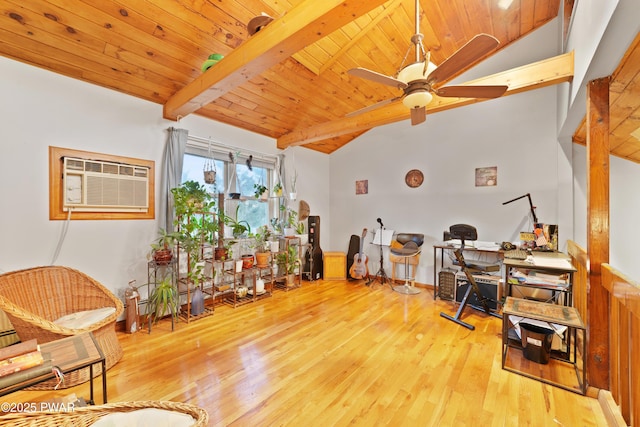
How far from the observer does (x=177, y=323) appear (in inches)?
119

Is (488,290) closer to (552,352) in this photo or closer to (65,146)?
(552,352)

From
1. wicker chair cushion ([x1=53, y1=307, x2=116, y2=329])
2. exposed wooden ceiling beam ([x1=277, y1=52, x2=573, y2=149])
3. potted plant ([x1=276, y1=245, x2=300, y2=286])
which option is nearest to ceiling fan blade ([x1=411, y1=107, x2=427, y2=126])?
exposed wooden ceiling beam ([x1=277, y1=52, x2=573, y2=149])

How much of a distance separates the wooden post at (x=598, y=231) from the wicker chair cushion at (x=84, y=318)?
12.1 ft

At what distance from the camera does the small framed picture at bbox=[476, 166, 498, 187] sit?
3842 millimetres

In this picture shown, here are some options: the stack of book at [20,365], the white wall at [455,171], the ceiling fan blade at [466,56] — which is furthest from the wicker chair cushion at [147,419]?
the white wall at [455,171]

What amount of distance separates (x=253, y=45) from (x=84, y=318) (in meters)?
2.60

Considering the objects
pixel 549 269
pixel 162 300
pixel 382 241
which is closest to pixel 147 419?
pixel 162 300

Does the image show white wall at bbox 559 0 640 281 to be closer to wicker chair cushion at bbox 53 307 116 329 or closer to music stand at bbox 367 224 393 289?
music stand at bbox 367 224 393 289

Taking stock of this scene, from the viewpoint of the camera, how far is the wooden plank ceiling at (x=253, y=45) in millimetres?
2020

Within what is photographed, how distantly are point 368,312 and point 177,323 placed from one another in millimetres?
2251

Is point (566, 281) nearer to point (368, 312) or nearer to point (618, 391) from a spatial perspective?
point (618, 391)

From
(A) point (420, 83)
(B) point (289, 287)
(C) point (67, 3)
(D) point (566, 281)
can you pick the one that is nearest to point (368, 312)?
(B) point (289, 287)

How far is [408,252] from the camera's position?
4082mm

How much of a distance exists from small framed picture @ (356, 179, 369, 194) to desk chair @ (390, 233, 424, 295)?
1.09 m
